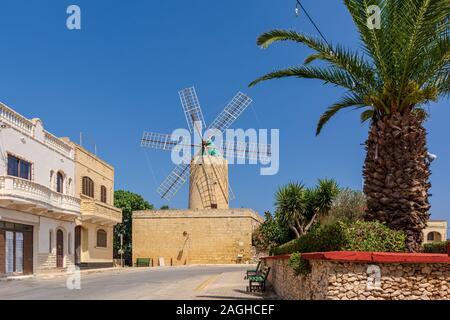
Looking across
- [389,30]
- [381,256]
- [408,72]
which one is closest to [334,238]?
[381,256]

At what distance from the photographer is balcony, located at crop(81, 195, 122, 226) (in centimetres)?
3469

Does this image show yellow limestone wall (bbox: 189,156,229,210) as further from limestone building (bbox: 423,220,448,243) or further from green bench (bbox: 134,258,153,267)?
limestone building (bbox: 423,220,448,243)

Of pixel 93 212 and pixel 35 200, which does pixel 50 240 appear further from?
pixel 35 200

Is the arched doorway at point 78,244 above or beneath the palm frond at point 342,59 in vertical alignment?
beneath

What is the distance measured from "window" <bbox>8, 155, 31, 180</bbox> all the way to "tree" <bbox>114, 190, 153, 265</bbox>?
98.9 feet

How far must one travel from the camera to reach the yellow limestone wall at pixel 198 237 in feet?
165

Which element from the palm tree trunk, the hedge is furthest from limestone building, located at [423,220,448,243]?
the hedge

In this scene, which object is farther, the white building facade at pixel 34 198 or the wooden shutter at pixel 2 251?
the white building facade at pixel 34 198

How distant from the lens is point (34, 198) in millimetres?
26469

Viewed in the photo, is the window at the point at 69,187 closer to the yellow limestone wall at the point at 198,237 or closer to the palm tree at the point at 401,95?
the yellow limestone wall at the point at 198,237

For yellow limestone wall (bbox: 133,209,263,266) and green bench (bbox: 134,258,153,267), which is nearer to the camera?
green bench (bbox: 134,258,153,267)

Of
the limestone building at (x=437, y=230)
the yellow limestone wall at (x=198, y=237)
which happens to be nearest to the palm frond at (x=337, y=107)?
the yellow limestone wall at (x=198, y=237)

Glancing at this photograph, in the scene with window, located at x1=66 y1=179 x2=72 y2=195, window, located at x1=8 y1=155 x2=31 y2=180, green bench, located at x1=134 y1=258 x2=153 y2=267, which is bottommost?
green bench, located at x1=134 y1=258 x2=153 y2=267
